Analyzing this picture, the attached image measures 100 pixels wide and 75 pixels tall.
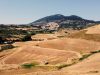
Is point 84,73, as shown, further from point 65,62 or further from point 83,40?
point 83,40

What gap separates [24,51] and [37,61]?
29.7 ft

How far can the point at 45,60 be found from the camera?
4806cm

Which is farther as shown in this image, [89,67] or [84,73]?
[89,67]

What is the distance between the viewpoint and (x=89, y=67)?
34.9m

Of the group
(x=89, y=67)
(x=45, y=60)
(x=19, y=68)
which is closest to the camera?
(x=89, y=67)

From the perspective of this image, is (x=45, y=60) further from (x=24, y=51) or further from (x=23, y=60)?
(x=24, y=51)

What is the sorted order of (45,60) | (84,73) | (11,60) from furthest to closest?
(11,60) < (45,60) < (84,73)

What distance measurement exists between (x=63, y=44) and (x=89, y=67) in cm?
2535

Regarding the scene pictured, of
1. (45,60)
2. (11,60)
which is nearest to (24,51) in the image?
(11,60)

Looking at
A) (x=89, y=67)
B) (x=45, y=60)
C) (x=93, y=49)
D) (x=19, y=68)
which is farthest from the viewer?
(x=93, y=49)

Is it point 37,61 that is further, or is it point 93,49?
point 93,49

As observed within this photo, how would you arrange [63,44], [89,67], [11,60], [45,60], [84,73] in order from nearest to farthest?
[84,73] < [89,67] < [45,60] < [11,60] < [63,44]

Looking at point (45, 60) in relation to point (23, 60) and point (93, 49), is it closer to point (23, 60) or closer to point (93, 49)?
point (23, 60)

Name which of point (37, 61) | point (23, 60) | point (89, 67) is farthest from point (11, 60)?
point (89, 67)
